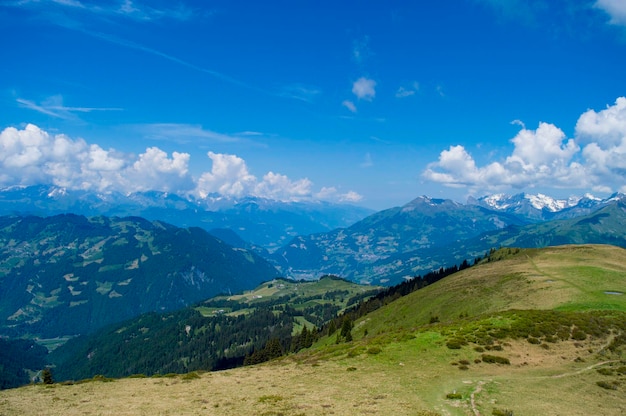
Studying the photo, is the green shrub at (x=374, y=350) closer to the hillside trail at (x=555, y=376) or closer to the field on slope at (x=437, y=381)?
the field on slope at (x=437, y=381)

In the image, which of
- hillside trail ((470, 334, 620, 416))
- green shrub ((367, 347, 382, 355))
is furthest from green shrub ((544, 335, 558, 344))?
→ green shrub ((367, 347, 382, 355))

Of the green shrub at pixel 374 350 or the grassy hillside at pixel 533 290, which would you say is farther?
the grassy hillside at pixel 533 290

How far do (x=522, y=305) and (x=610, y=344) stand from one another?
2929cm

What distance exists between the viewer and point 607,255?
11562 cm

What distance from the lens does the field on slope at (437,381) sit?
33844 millimetres

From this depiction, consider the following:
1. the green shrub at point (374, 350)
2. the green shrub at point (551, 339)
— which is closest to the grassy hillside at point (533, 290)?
the green shrub at point (551, 339)

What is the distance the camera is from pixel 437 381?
40594 millimetres

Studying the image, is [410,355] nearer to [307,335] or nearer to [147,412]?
[147,412]

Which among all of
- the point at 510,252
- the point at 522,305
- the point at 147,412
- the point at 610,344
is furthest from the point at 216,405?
the point at 510,252

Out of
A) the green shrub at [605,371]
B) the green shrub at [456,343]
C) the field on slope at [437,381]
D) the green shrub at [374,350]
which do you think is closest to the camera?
the field on slope at [437,381]

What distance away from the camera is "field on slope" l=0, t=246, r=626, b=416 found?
111 ft

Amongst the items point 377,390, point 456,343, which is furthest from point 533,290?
point 377,390

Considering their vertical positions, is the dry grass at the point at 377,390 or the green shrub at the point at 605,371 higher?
the dry grass at the point at 377,390

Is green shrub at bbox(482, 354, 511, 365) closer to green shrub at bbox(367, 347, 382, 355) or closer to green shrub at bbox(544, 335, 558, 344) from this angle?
green shrub at bbox(544, 335, 558, 344)
